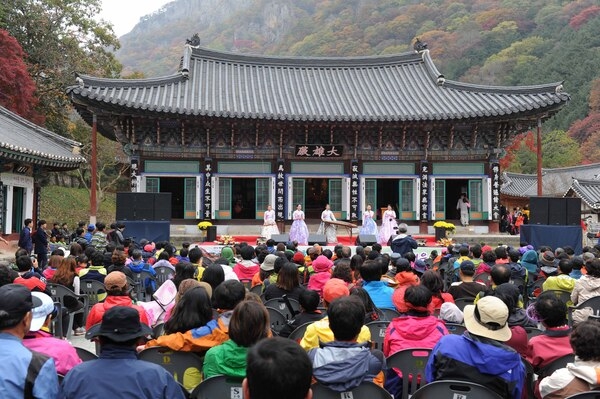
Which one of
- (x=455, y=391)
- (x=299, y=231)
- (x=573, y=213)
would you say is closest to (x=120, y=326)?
(x=455, y=391)

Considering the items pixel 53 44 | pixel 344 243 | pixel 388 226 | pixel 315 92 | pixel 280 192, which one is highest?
pixel 53 44

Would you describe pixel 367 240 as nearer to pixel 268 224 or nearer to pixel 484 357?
pixel 268 224

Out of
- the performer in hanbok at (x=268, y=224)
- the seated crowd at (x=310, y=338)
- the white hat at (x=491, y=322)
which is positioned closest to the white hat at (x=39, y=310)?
the seated crowd at (x=310, y=338)

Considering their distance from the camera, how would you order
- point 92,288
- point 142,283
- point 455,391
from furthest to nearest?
point 142,283 < point 92,288 < point 455,391

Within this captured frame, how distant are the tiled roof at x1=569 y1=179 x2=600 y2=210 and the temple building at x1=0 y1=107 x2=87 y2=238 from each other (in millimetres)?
24290

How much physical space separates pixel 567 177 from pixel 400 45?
123 feet

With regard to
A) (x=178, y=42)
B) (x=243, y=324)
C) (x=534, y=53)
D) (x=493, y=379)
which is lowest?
(x=493, y=379)

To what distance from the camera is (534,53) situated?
64.3 metres

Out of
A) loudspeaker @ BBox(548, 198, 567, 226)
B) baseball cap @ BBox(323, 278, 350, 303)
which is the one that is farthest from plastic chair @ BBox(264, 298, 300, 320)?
loudspeaker @ BBox(548, 198, 567, 226)

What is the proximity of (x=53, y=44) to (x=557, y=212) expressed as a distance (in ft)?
90.1

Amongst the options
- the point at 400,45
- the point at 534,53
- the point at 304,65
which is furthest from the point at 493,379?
the point at 400,45

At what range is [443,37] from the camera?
7219 cm

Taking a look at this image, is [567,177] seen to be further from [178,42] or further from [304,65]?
[178,42]

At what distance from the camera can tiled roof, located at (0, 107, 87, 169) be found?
588 inches
